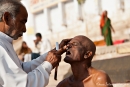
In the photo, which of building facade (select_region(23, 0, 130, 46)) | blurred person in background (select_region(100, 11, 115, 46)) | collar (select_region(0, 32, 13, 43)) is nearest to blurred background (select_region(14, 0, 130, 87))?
building facade (select_region(23, 0, 130, 46))

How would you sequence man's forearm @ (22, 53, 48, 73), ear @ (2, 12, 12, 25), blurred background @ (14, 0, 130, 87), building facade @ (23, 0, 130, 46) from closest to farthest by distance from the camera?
ear @ (2, 12, 12, 25), man's forearm @ (22, 53, 48, 73), blurred background @ (14, 0, 130, 87), building facade @ (23, 0, 130, 46)

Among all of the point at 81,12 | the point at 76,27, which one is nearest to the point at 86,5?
the point at 81,12

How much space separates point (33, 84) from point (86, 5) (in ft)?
45.5

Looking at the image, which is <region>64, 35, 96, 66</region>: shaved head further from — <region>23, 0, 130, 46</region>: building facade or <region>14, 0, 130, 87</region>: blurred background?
<region>23, 0, 130, 46</region>: building facade

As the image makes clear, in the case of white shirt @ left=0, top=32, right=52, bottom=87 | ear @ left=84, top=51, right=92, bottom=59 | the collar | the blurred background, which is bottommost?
the blurred background

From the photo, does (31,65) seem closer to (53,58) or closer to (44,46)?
(53,58)

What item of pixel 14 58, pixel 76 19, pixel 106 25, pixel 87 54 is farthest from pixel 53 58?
pixel 76 19

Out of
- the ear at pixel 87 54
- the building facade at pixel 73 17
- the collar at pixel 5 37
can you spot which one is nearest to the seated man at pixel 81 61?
the ear at pixel 87 54

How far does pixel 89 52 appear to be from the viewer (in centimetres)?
242

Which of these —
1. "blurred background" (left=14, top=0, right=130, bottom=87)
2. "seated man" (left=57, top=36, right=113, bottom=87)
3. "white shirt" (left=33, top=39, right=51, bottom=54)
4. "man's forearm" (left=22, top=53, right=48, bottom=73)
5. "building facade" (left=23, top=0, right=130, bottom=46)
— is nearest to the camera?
"seated man" (left=57, top=36, right=113, bottom=87)

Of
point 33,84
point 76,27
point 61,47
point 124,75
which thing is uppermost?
point 61,47

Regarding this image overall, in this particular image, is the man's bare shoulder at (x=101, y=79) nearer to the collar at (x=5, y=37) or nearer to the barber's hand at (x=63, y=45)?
the barber's hand at (x=63, y=45)

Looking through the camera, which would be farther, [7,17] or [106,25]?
[106,25]

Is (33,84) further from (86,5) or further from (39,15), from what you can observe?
(39,15)
